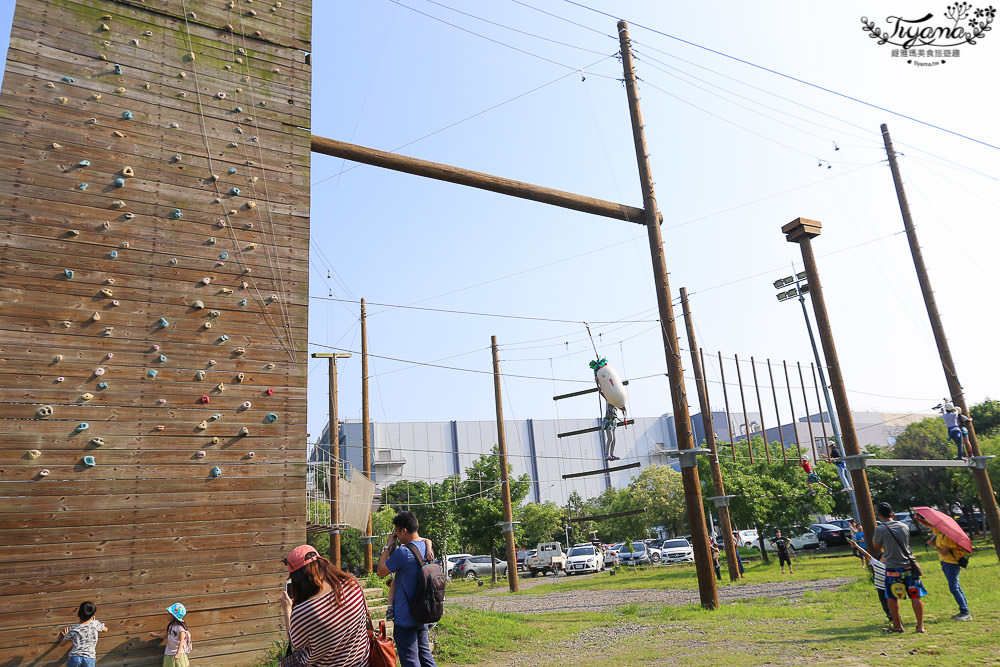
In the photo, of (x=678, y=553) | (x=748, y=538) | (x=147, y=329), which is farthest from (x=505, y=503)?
(x=748, y=538)

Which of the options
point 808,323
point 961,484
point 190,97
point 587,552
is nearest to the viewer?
point 190,97

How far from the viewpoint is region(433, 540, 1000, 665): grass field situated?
24.0ft

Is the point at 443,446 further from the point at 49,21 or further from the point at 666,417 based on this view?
the point at 49,21

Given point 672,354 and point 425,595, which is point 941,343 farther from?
point 425,595

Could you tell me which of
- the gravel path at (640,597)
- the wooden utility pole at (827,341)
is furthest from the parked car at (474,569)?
the wooden utility pole at (827,341)

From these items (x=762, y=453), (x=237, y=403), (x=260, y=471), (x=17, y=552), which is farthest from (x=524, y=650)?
(x=762, y=453)

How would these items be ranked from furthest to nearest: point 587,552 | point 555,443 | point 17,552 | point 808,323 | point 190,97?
point 555,443
point 587,552
point 808,323
point 190,97
point 17,552

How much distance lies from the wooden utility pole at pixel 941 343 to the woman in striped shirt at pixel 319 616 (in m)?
18.0

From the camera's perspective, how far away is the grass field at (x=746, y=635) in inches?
288

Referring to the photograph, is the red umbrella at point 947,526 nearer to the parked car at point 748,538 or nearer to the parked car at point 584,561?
the parked car at point 584,561

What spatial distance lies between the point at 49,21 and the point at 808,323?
50.1ft

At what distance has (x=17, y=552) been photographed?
679 centimetres

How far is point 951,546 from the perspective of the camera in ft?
27.8

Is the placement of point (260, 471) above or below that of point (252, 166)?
below
